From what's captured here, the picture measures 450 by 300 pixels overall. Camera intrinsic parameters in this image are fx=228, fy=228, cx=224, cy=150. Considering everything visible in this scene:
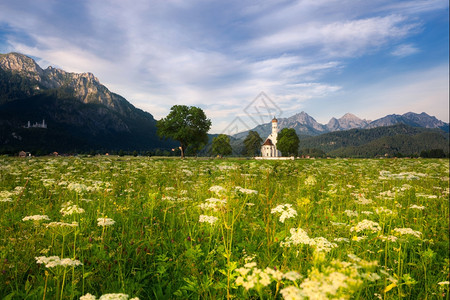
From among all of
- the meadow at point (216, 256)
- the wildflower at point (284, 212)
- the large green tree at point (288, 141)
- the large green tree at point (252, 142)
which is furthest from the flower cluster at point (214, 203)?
the large green tree at point (252, 142)

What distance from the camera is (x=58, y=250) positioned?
4.59 meters

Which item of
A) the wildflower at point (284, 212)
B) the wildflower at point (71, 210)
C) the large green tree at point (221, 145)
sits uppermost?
the large green tree at point (221, 145)

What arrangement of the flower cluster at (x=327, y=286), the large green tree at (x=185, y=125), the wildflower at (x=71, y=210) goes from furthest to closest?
the large green tree at (x=185, y=125) → the wildflower at (x=71, y=210) → the flower cluster at (x=327, y=286)

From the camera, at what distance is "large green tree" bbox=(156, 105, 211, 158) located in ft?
194

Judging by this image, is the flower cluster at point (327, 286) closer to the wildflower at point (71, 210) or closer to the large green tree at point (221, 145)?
the wildflower at point (71, 210)

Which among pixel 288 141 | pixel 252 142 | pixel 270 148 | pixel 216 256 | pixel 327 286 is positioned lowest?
pixel 216 256

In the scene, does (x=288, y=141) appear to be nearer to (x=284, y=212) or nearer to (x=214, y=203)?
(x=214, y=203)

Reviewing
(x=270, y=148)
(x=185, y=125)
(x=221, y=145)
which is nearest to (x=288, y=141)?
(x=270, y=148)

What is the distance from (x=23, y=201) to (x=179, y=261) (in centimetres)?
674

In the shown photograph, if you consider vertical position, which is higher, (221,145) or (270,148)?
(221,145)

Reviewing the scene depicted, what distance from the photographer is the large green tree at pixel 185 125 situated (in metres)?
59.2

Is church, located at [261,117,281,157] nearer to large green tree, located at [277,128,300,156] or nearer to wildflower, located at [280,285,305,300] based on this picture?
large green tree, located at [277,128,300,156]

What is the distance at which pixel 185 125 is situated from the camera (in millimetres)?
61156

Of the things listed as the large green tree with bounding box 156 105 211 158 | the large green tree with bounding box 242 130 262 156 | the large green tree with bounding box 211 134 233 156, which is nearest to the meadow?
the large green tree with bounding box 156 105 211 158
